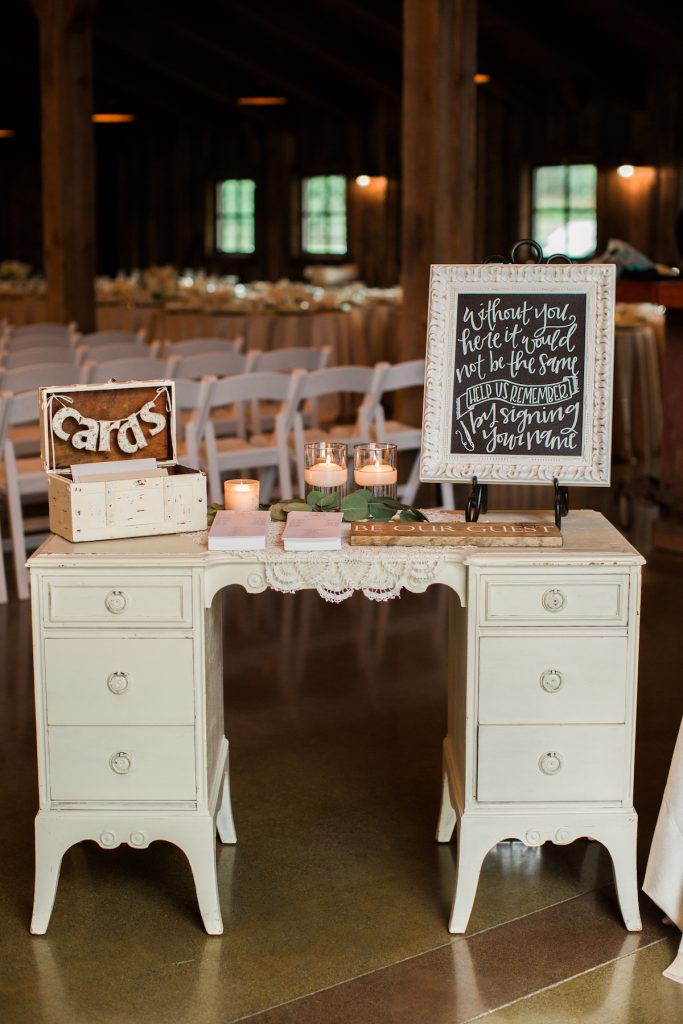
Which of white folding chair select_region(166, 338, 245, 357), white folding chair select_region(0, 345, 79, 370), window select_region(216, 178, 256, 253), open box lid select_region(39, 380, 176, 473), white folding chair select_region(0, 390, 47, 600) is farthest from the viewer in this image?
window select_region(216, 178, 256, 253)

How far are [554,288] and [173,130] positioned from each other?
18260 mm

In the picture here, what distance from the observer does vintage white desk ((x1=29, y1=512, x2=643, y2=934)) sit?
2.56 m

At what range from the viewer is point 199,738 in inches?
103

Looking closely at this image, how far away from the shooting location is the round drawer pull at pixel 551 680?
103 inches

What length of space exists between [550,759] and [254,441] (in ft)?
12.7

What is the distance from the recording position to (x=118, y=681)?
2580mm

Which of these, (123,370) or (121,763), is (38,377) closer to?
(123,370)

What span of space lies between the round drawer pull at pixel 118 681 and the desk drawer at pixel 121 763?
0.08 meters

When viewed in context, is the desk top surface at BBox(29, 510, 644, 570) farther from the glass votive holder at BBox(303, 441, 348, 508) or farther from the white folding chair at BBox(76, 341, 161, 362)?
the white folding chair at BBox(76, 341, 161, 362)

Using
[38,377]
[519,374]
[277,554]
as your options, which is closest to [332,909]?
[277,554]

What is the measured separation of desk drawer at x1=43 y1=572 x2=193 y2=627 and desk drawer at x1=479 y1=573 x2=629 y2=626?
60cm

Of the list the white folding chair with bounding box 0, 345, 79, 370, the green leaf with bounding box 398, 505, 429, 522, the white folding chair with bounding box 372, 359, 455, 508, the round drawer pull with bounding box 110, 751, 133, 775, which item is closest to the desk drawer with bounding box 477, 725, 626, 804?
the green leaf with bounding box 398, 505, 429, 522

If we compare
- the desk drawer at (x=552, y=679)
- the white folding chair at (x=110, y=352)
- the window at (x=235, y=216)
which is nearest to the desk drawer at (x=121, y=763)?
the desk drawer at (x=552, y=679)

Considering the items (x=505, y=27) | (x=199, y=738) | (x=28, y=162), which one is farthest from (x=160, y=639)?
(x=28, y=162)
